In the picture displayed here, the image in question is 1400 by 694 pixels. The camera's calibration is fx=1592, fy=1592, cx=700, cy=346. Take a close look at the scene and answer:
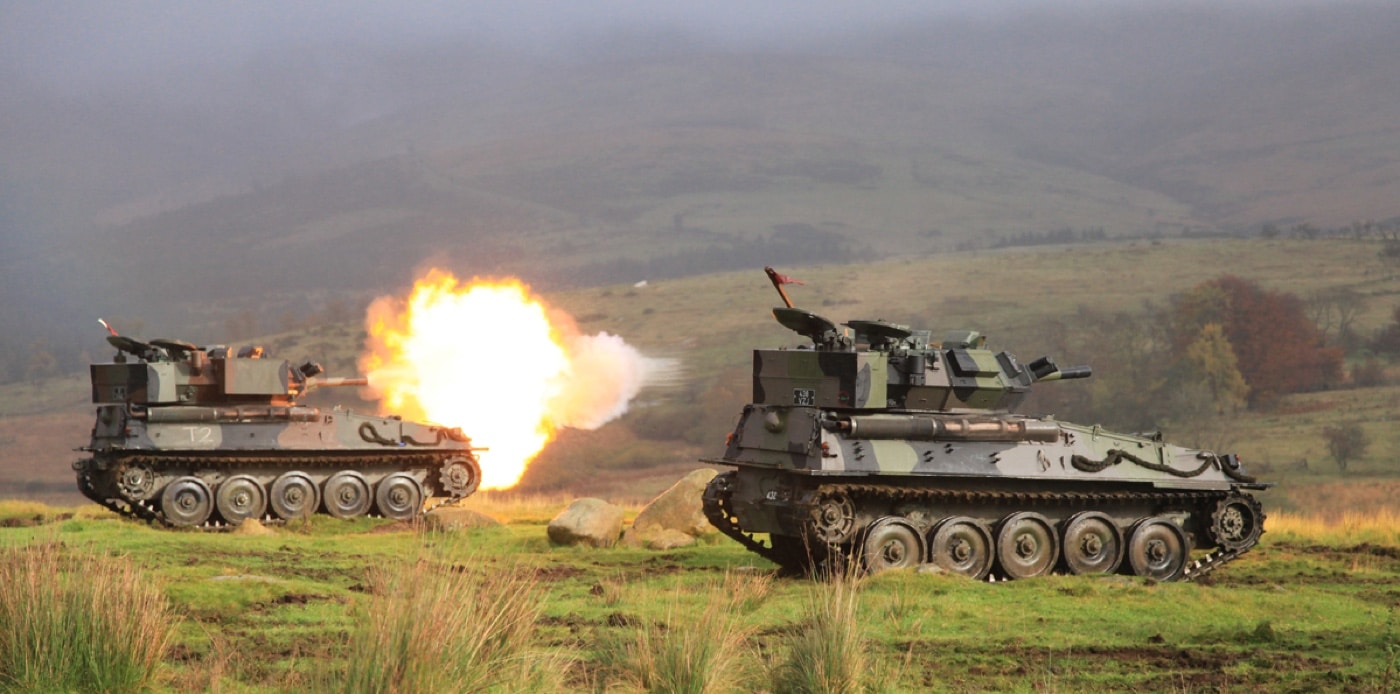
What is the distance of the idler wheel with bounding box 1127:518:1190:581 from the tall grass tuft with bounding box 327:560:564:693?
11671 millimetres

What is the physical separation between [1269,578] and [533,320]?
1971 centimetres

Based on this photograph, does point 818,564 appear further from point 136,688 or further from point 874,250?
point 874,250

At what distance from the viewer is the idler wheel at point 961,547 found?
19375 mm

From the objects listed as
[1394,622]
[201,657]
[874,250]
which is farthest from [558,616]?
[874,250]

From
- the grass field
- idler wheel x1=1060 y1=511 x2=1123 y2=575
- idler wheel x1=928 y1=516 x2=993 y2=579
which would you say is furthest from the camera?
idler wheel x1=1060 y1=511 x2=1123 y2=575

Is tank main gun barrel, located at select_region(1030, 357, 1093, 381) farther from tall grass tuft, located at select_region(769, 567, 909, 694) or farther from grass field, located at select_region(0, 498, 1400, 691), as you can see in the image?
tall grass tuft, located at select_region(769, 567, 909, 694)

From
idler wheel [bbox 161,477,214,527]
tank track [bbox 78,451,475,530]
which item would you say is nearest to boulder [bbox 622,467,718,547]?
tank track [bbox 78,451,475,530]

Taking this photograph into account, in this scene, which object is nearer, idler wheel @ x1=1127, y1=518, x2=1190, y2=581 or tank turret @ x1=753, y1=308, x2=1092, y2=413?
tank turret @ x1=753, y1=308, x2=1092, y2=413

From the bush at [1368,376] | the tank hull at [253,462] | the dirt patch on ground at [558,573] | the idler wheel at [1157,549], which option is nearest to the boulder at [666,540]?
the dirt patch on ground at [558,573]

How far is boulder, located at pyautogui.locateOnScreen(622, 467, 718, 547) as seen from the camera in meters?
26.7

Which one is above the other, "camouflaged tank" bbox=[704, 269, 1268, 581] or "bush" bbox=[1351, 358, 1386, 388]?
"bush" bbox=[1351, 358, 1386, 388]

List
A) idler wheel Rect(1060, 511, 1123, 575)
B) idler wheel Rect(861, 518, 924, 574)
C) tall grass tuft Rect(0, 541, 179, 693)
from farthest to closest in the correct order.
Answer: idler wheel Rect(1060, 511, 1123, 575) → idler wheel Rect(861, 518, 924, 574) → tall grass tuft Rect(0, 541, 179, 693)

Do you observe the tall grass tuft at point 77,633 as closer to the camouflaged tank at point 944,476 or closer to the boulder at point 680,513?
the camouflaged tank at point 944,476

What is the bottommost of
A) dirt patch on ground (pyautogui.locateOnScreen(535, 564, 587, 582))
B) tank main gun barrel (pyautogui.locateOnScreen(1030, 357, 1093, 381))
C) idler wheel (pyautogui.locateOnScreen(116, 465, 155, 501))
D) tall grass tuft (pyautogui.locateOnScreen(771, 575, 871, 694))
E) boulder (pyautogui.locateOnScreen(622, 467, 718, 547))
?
dirt patch on ground (pyautogui.locateOnScreen(535, 564, 587, 582))
